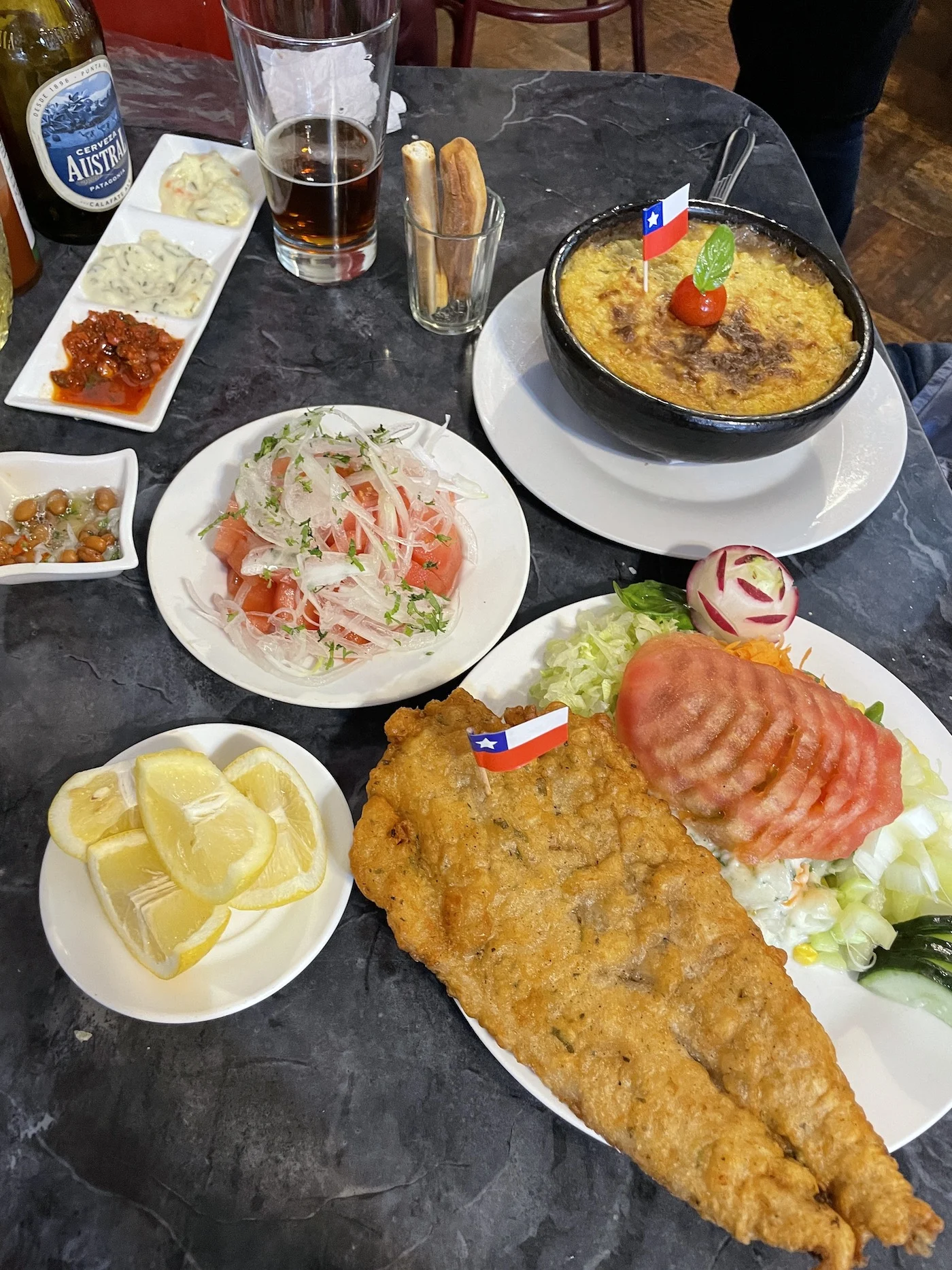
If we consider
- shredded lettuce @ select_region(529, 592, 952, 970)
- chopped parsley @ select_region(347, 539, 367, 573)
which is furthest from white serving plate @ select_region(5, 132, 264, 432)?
shredded lettuce @ select_region(529, 592, 952, 970)

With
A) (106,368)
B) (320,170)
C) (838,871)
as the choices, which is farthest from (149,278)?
(838,871)

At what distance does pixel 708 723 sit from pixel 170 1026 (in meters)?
1.04

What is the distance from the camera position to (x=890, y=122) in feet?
17.7

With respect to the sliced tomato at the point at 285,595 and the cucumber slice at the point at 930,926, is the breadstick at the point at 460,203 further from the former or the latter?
the cucumber slice at the point at 930,926

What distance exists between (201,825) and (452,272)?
156 centimetres

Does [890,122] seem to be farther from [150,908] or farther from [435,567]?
[150,908]

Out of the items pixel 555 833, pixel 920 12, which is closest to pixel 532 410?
pixel 555 833

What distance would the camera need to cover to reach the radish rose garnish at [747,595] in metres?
1.78

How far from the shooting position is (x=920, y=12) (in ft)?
19.2

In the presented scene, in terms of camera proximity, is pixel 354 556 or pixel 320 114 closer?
pixel 354 556

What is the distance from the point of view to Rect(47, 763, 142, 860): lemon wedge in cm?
143


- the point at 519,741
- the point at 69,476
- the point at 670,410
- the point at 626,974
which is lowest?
the point at 626,974

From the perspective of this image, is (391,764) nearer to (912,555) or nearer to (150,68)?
(912,555)

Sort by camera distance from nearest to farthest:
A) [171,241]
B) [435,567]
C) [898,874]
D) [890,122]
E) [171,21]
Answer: [898,874] → [435,567] → [171,241] → [171,21] → [890,122]
